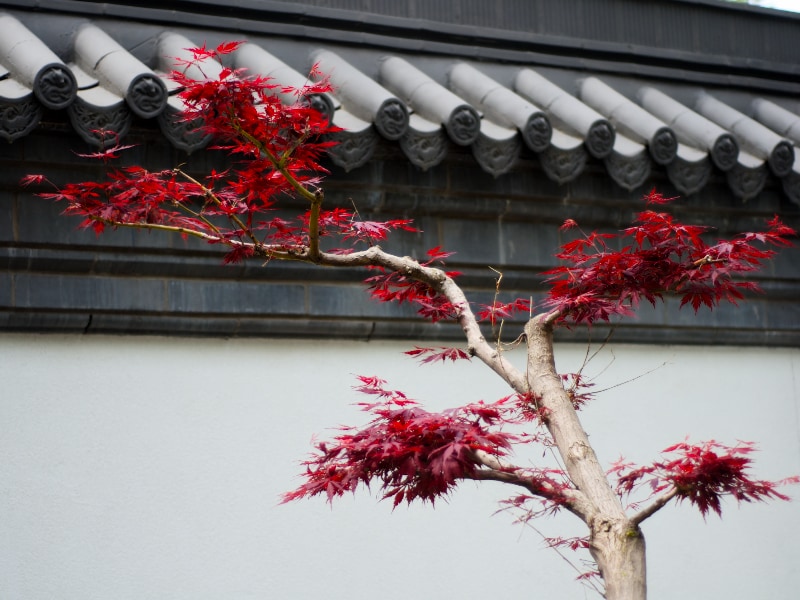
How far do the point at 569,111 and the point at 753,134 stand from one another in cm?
108

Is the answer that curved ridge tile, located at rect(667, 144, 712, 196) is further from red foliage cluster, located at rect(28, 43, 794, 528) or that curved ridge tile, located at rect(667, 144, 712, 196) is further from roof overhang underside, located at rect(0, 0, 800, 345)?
red foliage cluster, located at rect(28, 43, 794, 528)

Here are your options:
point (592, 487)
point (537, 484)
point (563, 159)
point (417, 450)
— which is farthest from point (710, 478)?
point (563, 159)

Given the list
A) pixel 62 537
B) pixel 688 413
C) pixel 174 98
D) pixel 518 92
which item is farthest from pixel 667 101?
pixel 62 537

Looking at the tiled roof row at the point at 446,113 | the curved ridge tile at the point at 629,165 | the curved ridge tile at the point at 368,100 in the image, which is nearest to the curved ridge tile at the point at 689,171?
the tiled roof row at the point at 446,113

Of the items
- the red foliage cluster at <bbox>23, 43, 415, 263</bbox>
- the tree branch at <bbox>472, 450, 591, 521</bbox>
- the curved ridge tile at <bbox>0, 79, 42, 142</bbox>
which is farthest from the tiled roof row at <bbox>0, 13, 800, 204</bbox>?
the tree branch at <bbox>472, 450, 591, 521</bbox>

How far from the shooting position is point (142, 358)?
14.5 feet

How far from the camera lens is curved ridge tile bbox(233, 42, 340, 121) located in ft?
14.3

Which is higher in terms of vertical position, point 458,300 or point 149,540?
point 458,300

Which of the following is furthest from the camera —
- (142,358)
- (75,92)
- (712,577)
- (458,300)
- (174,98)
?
(712,577)

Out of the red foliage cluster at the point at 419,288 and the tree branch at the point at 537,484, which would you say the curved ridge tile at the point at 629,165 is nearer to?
the red foliage cluster at the point at 419,288

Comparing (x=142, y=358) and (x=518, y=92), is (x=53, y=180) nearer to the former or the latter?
(x=142, y=358)

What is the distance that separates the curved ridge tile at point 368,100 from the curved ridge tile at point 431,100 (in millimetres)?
190

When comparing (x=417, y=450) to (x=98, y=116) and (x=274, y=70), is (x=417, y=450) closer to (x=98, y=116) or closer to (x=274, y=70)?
(x=98, y=116)

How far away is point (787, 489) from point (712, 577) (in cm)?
67
